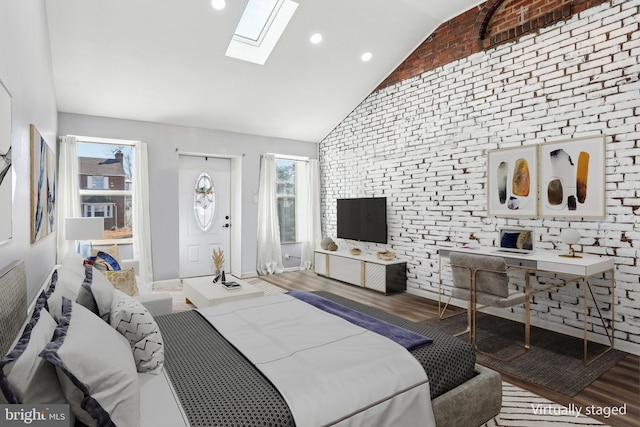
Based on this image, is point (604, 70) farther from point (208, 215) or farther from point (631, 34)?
point (208, 215)

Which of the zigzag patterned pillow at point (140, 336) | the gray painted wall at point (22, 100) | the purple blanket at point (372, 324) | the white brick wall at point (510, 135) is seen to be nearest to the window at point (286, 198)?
the white brick wall at point (510, 135)

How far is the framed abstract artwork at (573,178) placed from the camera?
10.0 feet

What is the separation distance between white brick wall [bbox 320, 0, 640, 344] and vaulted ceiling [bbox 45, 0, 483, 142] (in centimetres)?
69

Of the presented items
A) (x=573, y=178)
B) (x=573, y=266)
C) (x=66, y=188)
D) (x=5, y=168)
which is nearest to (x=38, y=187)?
(x=5, y=168)

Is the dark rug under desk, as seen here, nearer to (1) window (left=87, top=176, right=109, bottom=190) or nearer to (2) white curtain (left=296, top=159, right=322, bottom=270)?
(2) white curtain (left=296, top=159, right=322, bottom=270)

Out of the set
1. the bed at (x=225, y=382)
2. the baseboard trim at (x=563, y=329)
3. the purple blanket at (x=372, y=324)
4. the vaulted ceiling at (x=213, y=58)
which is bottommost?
the baseboard trim at (x=563, y=329)

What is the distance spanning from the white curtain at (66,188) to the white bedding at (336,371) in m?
3.50

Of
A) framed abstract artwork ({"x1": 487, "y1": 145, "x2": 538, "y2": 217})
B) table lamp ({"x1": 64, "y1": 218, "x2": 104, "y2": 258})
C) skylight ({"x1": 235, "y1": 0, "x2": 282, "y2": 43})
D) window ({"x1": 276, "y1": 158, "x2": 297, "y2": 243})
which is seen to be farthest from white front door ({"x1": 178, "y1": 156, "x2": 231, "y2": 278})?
framed abstract artwork ({"x1": 487, "y1": 145, "x2": 538, "y2": 217})

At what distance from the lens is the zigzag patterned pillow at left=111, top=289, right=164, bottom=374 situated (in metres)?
1.49

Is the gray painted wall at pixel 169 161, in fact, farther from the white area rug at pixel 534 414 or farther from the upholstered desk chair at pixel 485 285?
the white area rug at pixel 534 414

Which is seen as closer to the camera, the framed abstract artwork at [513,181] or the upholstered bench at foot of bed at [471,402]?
the upholstered bench at foot of bed at [471,402]

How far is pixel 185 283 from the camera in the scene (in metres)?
4.08

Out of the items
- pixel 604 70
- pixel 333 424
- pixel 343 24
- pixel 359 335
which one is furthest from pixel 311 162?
pixel 333 424

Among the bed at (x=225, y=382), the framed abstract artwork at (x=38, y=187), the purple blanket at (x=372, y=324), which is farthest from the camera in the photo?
the framed abstract artwork at (x=38, y=187)
